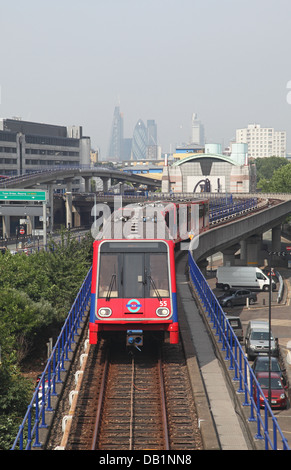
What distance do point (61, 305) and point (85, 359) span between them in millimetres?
19115

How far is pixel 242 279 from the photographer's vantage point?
58219mm

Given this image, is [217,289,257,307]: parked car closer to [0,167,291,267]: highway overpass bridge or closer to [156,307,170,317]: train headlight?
[0,167,291,267]: highway overpass bridge

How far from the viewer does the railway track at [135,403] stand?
1325 cm

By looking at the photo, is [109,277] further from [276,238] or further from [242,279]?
[276,238]

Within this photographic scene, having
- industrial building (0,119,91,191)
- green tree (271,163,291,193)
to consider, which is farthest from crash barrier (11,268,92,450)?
industrial building (0,119,91,191)

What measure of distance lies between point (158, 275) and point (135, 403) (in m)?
3.54

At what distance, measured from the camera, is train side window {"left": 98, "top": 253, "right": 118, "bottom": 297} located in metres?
17.0

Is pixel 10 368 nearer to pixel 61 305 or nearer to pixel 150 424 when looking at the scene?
pixel 150 424

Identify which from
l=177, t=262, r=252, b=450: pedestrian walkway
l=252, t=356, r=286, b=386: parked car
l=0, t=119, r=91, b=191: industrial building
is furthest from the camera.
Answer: l=0, t=119, r=91, b=191: industrial building

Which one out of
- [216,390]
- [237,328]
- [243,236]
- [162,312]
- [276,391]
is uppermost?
[162,312]

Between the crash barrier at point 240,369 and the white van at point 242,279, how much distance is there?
3063 cm

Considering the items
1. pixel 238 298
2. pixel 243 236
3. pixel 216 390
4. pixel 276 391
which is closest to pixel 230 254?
pixel 243 236

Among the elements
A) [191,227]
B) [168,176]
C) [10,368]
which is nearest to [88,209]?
[168,176]

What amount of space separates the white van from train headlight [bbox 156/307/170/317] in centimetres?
4198
